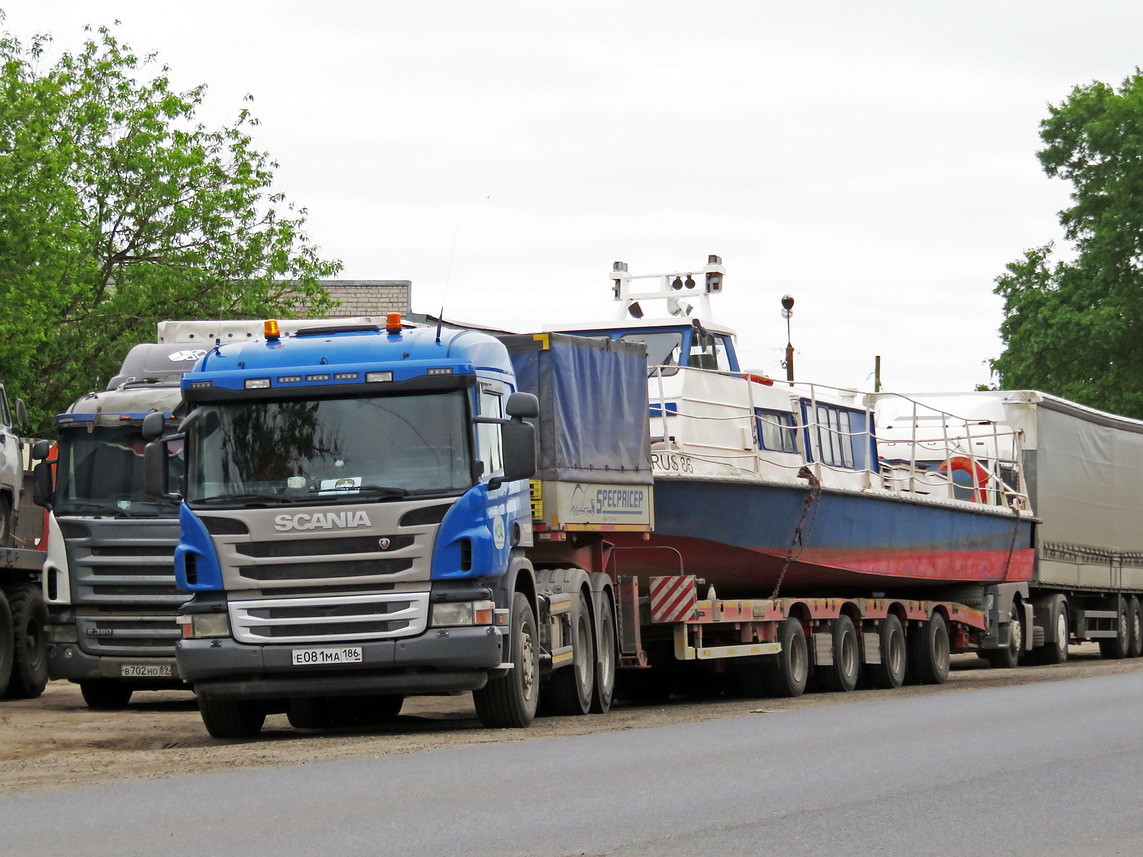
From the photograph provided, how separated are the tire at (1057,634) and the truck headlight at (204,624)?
61.8ft

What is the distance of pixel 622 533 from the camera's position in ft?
58.3

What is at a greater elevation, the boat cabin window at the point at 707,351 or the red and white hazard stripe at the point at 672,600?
the boat cabin window at the point at 707,351

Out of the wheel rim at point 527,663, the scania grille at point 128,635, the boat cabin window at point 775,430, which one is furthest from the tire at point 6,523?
the boat cabin window at point 775,430

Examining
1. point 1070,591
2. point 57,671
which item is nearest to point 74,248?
point 57,671

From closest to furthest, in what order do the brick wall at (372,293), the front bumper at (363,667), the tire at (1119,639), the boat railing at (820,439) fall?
the front bumper at (363,667) < the boat railing at (820,439) < the tire at (1119,639) < the brick wall at (372,293)

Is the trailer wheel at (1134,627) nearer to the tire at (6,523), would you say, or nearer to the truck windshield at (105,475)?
the truck windshield at (105,475)

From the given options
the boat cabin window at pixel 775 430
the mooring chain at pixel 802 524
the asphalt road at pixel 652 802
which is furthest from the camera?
the boat cabin window at pixel 775 430

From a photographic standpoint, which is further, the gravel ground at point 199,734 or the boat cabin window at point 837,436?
the boat cabin window at point 837,436

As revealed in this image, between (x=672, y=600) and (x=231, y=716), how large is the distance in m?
4.94

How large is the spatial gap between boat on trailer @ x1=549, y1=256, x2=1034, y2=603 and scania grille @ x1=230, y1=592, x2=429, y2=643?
461 centimetres

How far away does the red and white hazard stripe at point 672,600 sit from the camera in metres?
18.0

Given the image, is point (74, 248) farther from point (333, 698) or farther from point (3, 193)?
point (333, 698)

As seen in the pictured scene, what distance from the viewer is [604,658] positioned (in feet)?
54.9

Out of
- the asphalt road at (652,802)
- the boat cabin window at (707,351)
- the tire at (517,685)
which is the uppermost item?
the boat cabin window at (707,351)
